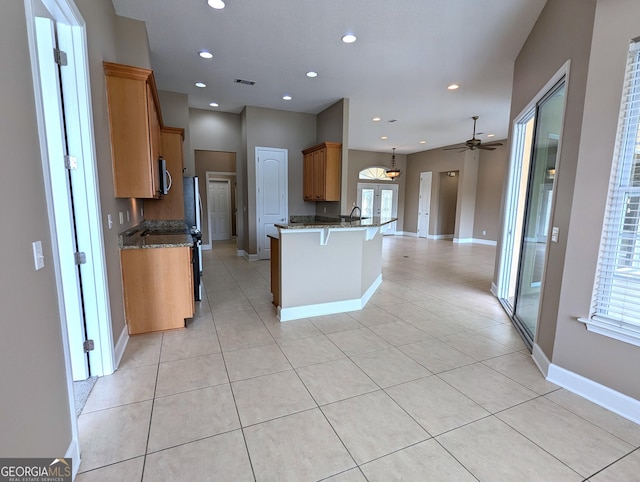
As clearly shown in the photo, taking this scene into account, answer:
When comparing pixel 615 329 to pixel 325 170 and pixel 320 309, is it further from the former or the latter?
pixel 325 170

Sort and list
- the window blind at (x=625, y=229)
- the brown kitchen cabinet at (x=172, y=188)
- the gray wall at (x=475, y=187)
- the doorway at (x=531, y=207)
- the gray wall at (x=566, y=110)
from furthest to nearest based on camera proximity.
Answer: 1. the gray wall at (x=475, y=187)
2. the brown kitchen cabinet at (x=172, y=188)
3. the doorway at (x=531, y=207)
4. the gray wall at (x=566, y=110)
5. the window blind at (x=625, y=229)

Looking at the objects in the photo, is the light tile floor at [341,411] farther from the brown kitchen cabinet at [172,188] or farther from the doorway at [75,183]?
the brown kitchen cabinet at [172,188]

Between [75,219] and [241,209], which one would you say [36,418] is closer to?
[75,219]

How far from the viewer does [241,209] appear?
6949 mm

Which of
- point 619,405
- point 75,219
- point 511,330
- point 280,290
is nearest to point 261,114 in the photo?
point 280,290

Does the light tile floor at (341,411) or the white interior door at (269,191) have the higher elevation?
the white interior door at (269,191)

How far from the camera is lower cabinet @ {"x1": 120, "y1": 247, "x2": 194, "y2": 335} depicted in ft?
9.34

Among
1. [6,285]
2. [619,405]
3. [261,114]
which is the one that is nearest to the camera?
[6,285]

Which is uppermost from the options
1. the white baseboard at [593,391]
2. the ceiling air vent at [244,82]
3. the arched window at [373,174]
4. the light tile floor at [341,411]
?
the ceiling air vent at [244,82]

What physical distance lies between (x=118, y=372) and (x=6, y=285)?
1605mm

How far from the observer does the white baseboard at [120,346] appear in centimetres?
237

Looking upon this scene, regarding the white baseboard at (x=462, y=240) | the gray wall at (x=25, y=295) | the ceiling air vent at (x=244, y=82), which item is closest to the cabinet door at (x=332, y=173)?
the ceiling air vent at (x=244, y=82)

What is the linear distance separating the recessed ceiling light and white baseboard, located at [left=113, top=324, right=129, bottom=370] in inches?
154

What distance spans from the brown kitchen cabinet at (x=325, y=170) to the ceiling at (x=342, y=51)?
94 centimetres
